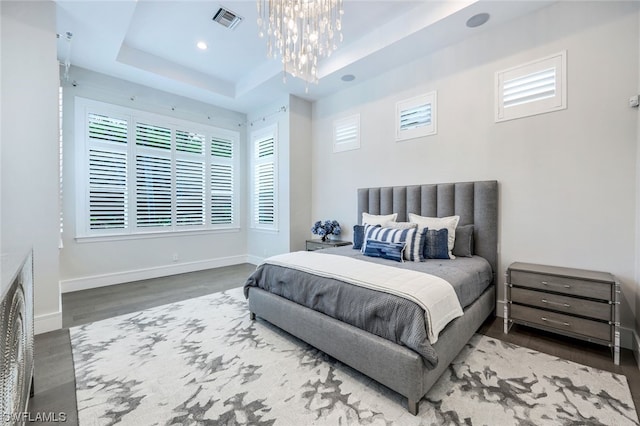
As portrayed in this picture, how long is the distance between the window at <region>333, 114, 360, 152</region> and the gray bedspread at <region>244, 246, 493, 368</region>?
6.97 feet

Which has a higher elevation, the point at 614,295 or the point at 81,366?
the point at 614,295

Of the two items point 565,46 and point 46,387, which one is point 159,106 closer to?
point 46,387

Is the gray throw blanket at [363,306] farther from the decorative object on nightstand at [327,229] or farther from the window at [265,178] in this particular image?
the window at [265,178]

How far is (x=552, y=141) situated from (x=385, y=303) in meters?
2.45

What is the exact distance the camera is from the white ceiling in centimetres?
292

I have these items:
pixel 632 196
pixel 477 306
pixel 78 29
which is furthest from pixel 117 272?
pixel 632 196

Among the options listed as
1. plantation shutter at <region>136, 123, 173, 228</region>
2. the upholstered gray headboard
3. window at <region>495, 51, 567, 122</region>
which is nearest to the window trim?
plantation shutter at <region>136, 123, 173, 228</region>

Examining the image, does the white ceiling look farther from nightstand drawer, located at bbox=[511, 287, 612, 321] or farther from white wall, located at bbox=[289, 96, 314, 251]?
nightstand drawer, located at bbox=[511, 287, 612, 321]

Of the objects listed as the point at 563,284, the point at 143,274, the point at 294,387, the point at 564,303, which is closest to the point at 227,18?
the point at 294,387

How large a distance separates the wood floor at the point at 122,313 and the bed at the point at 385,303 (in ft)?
1.73

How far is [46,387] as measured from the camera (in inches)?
73.9

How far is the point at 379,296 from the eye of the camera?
1843 millimetres

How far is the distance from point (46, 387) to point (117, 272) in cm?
280

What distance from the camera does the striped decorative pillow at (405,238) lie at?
2830mm
